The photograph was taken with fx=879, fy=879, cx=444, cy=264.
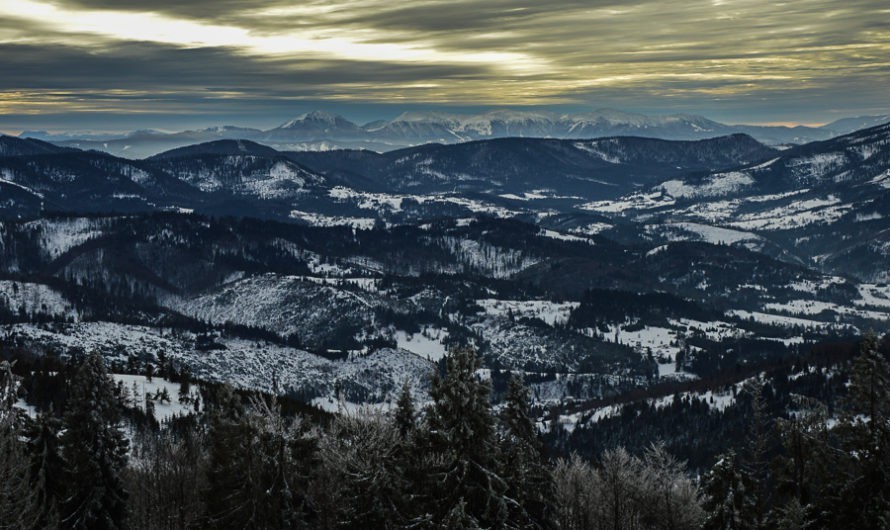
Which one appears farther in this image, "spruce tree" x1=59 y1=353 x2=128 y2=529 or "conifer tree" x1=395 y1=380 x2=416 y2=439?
"spruce tree" x1=59 y1=353 x2=128 y2=529

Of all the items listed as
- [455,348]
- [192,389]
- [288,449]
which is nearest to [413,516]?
[455,348]

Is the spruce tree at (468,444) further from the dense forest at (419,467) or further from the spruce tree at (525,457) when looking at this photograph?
the spruce tree at (525,457)

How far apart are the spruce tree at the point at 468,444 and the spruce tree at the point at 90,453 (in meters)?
30.1

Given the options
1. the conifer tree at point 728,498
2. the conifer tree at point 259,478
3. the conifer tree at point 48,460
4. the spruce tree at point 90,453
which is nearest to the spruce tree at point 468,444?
the conifer tree at point 728,498

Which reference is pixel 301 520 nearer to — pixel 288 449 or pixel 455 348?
pixel 288 449

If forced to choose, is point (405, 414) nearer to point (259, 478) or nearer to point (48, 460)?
point (259, 478)

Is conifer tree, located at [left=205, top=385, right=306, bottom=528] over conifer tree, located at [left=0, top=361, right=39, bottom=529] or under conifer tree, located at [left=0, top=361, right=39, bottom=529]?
under

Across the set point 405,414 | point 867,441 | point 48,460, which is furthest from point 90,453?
point 867,441

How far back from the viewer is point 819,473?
188ft

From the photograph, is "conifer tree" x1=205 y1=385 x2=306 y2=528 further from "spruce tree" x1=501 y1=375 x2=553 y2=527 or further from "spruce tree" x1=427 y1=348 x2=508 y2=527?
"spruce tree" x1=427 y1=348 x2=508 y2=527

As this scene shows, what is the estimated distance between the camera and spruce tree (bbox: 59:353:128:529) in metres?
66.2

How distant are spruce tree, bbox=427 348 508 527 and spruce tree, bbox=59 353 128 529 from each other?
30058 millimetres

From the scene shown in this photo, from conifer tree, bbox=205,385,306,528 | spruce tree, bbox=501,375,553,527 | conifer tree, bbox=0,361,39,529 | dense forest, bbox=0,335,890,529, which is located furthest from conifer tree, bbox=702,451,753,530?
conifer tree, bbox=0,361,39,529

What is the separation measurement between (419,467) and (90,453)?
28.3 meters
